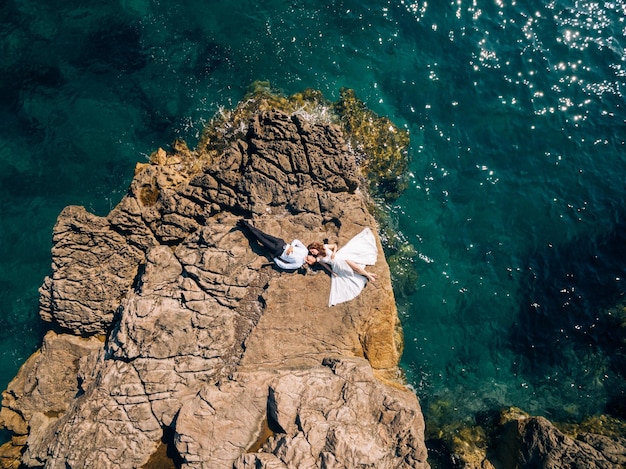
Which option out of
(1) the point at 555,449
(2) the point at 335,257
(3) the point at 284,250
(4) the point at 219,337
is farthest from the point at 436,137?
(4) the point at 219,337

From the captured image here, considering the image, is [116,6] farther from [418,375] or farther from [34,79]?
[418,375]

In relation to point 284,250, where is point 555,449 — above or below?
below

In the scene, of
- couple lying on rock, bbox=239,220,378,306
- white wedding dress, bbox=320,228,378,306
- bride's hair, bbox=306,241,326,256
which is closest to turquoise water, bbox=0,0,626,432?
white wedding dress, bbox=320,228,378,306

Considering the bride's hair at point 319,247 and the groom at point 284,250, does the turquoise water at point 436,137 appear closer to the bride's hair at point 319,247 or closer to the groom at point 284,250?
the bride's hair at point 319,247

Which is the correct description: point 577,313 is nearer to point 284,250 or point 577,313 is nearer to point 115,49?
point 284,250

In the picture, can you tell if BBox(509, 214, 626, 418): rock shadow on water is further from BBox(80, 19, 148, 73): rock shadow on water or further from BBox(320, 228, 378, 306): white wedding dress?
BBox(80, 19, 148, 73): rock shadow on water
